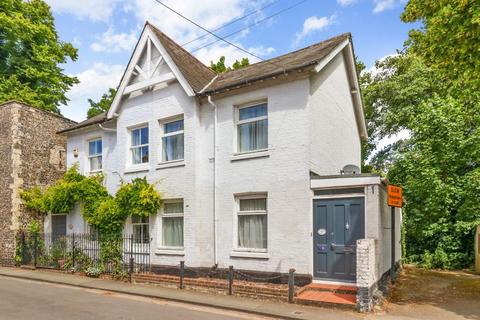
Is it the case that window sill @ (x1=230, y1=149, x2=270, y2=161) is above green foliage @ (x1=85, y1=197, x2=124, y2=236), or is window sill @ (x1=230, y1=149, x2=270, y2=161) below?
above

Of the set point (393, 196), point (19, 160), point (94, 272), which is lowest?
point (94, 272)

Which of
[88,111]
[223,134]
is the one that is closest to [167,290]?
[223,134]

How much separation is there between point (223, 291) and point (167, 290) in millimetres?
2055

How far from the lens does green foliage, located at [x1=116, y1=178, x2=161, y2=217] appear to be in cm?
1467

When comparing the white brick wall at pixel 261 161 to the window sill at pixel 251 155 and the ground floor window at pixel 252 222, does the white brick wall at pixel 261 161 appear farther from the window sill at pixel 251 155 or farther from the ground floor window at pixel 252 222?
the ground floor window at pixel 252 222

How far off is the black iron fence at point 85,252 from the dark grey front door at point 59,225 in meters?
0.85

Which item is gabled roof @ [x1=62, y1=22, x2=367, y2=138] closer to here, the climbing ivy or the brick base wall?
the climbing ivy

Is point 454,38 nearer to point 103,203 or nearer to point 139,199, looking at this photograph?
point 139,199

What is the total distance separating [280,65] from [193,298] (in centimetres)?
845

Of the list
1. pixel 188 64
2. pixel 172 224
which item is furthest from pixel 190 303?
pixel 188 64

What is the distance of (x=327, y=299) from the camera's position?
1000 cm

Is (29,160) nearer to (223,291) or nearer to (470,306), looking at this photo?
(223,291)

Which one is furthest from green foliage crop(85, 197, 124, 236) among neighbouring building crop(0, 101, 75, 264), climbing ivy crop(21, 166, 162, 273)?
neighbouring building crop(0, 101, 75, 264)

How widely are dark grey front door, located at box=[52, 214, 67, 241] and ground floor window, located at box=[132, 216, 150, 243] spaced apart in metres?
5.42
